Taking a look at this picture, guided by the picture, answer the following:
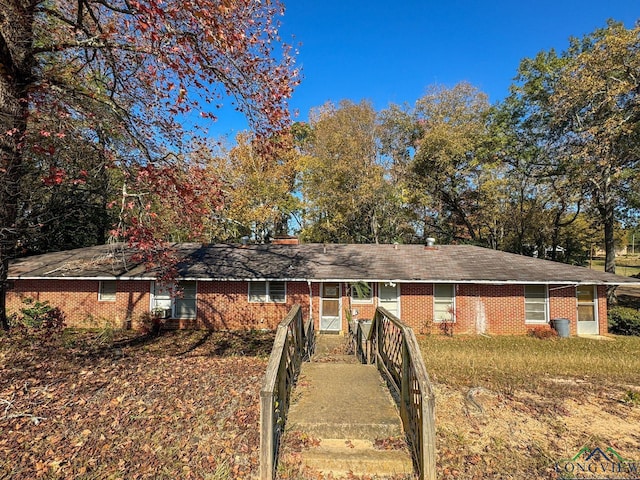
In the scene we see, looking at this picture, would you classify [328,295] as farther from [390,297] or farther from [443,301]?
[443,301]

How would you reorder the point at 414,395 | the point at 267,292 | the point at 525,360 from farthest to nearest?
1. the point at 267,292
2. the point at 525,360
3. the point at 414,395

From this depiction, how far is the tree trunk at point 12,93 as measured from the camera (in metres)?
5.99

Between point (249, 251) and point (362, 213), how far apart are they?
41.0 ft

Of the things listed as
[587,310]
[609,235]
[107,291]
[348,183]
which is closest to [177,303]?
[107,291]

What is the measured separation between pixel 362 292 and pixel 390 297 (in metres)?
1.34

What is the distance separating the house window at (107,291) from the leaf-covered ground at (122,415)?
313 inches

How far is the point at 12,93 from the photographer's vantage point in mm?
6250

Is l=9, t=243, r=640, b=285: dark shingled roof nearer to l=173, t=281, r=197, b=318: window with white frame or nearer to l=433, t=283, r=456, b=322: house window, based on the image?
l=433, t=283, r=456, b=322: house window

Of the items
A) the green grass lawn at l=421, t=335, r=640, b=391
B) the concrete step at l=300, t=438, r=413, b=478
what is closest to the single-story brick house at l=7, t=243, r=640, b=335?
the green grass lawn at l=421, t=335, r=640, b=391

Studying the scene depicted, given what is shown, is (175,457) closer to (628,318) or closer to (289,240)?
(289,240)

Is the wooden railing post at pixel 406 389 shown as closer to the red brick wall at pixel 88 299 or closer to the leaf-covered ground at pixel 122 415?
the leaf-covered ground at pixel 122 415

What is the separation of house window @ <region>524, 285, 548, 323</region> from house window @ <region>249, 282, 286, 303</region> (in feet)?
36.8

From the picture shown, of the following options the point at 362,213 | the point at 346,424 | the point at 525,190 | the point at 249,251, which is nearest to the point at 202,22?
the point at 346,424

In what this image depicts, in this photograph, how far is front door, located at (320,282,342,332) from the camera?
16062mm
